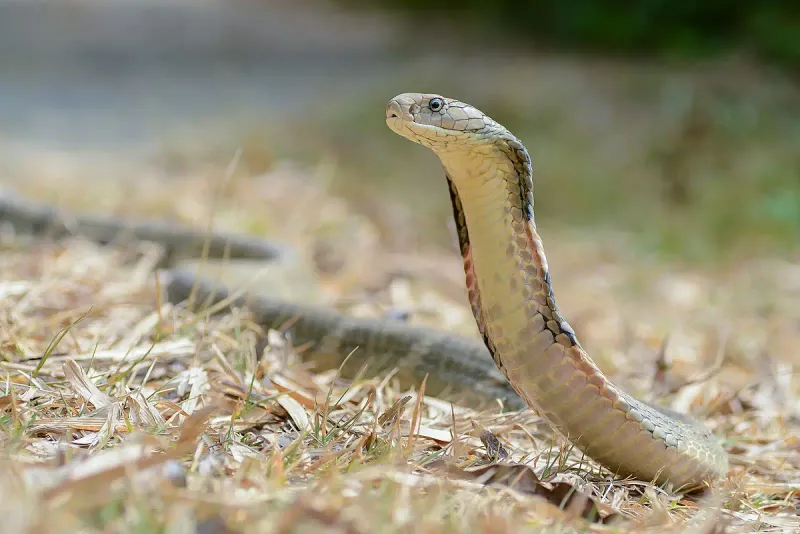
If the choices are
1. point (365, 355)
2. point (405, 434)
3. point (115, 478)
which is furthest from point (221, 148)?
point (115, 478)

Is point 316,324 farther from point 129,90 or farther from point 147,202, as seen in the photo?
point 129,90

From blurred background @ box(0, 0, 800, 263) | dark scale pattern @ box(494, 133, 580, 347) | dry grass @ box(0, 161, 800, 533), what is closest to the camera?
dry grass @ box(0, 161, 800, 533)

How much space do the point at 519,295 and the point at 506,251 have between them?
119 millimetres

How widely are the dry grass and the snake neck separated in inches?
10.8

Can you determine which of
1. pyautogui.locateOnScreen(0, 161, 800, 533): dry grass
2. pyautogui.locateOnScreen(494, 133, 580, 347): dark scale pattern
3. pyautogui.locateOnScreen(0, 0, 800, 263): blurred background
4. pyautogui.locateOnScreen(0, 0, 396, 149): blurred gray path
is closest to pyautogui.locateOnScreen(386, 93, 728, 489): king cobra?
pyautogui.locateOnScreen(494, 133, 580, 347): dark scale pattern

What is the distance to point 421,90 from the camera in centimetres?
1138

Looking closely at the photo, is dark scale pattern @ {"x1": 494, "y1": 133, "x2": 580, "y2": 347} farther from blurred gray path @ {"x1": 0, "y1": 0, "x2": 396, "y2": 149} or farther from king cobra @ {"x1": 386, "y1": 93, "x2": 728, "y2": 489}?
blurred gray path @ {"x1": 0, "y1": 0, "x2": 396, "y2": 149}

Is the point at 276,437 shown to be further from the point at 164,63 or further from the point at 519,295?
the point at 164,63

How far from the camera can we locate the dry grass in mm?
1695

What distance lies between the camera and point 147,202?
6.84m

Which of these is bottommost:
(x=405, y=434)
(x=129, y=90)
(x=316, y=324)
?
(x=129, y=90)

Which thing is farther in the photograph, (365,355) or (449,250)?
(449,250)

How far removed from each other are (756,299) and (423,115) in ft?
15.5

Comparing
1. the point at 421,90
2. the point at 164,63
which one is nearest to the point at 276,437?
the point at 421,90
